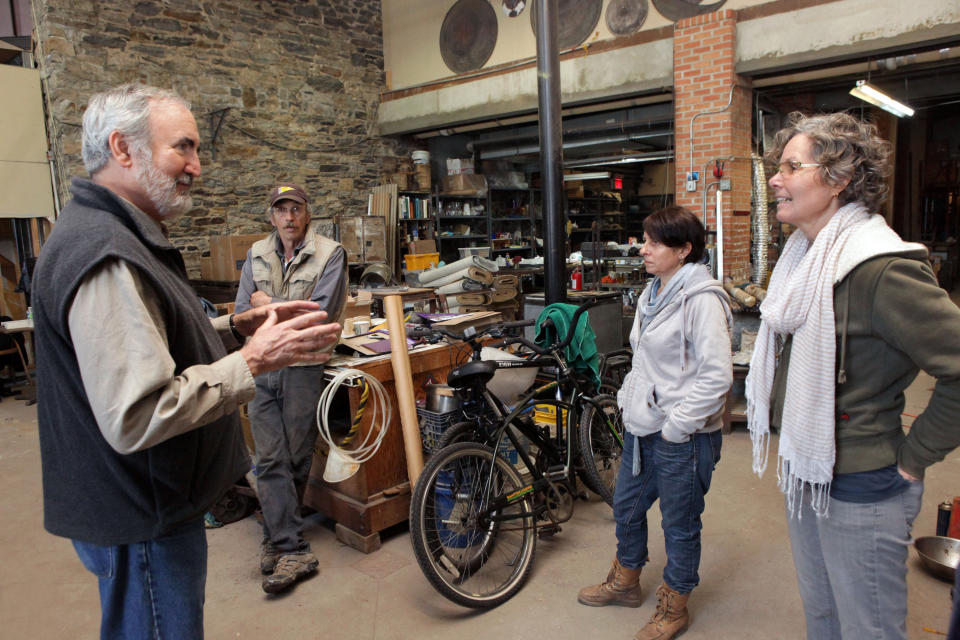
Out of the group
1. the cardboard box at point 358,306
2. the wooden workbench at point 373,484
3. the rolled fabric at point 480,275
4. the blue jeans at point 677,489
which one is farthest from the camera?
the rolled fabric at point 480,275

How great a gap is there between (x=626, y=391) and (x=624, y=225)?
481 inches

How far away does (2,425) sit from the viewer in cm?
585

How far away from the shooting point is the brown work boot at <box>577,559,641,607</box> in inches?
101

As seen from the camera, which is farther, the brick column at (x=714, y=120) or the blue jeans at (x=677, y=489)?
the brick column at (x=714, y=120)

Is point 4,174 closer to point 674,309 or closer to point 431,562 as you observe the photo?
point 431,562

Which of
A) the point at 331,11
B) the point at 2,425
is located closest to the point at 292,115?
the point at 331,11

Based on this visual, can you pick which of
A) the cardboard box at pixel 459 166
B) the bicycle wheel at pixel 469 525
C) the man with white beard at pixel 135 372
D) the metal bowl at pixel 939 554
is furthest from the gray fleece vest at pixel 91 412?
the cardboard box at pixel 459 166

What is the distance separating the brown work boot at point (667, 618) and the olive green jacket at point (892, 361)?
1092 millimetres

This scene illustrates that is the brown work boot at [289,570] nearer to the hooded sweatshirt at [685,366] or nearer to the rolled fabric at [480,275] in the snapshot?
the hooded sweatshirt at [685,366]

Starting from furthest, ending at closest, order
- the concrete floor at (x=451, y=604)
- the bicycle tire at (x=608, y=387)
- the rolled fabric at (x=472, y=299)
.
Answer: the rolled fabric at (x=472, y=299)
the bicycle tire at (x=608, y=387)
the concrete floor at (x=451, y=604)

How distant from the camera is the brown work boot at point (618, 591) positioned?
2.56 meters

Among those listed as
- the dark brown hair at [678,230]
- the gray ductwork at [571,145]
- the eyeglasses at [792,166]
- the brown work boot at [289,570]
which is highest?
the gray ductwork at [571,145]

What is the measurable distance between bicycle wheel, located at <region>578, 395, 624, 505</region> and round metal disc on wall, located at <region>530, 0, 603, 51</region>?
5875mm

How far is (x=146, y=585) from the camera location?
1432mm
